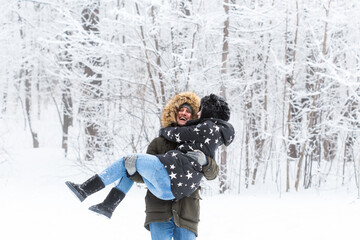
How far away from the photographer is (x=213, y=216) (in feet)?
16.5

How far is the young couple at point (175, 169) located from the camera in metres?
2.21

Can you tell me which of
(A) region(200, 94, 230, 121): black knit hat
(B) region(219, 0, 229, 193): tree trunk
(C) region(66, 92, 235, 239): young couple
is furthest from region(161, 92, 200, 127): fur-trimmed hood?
(B) region(219, 0, 229, 193): tree trunk

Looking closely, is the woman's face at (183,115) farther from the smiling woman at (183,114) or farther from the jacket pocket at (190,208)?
the jacket pocket at (190,208)

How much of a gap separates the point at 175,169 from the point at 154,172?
0.13 m

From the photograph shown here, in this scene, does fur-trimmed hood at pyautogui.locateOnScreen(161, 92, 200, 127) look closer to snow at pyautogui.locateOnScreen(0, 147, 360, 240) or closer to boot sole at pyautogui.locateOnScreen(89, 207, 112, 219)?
boot sole at pyautogui.locateOnScreen(89, 207, 112, 219)

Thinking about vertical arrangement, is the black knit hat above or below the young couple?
above

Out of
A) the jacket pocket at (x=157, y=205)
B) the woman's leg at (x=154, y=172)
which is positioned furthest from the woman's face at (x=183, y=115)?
the jacket pocket at (x=157, y=205)

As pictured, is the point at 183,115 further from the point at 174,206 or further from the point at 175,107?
the point at 174,206

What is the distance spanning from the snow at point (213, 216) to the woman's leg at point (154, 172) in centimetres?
226

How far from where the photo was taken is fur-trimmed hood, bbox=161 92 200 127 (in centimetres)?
257

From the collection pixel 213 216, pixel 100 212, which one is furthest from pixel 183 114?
pixel 213 216

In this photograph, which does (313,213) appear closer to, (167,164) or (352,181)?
(352,181)

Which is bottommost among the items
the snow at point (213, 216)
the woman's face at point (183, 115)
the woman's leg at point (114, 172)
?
the snow at point (213, 216)

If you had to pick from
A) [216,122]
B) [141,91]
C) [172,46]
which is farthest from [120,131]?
[216,122]
